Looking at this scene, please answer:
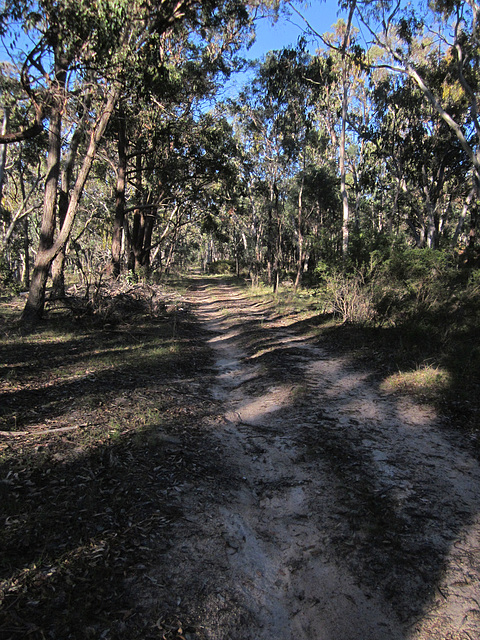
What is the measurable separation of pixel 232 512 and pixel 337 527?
2.89 ft

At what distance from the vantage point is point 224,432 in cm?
506

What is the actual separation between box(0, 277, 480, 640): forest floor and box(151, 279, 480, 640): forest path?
0.01 metres

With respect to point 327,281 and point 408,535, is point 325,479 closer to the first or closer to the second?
point 408,535

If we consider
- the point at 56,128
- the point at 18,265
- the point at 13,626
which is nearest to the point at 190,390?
the point at 13,626

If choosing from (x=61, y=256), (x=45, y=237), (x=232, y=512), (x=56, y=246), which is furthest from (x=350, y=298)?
(x=61, y=256)

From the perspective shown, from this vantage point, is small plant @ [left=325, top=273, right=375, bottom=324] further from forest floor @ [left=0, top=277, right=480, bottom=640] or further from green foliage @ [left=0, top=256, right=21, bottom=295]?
green foliage @ [left=0, top=256, right=21, bottom=295]

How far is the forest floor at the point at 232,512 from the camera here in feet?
7.76

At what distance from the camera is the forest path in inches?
95.3

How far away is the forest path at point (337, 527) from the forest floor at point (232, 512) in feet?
0.04

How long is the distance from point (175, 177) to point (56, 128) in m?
7.27

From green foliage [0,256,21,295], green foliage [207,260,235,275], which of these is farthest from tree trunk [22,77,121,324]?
green foliage [207,260,235,275]

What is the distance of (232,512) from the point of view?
3.38m

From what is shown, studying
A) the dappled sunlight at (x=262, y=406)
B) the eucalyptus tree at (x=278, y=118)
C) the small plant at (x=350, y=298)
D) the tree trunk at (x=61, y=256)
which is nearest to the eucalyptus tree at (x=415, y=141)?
the eucalyptus tree at (x=278, y=118)

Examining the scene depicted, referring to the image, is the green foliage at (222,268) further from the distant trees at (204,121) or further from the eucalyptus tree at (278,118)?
the eucalyptus tree at (278,118)
